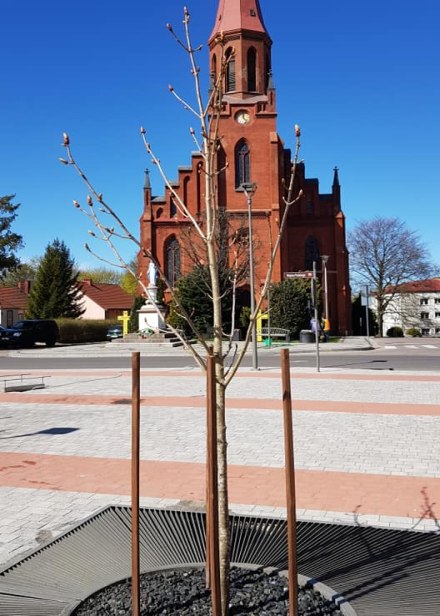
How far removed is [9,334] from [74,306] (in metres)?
12.3

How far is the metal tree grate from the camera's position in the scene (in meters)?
2.93

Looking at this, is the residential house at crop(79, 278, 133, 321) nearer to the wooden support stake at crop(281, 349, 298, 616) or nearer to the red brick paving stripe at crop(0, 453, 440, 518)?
the red brick paving stripe at crop(0, 453, 440, 518)

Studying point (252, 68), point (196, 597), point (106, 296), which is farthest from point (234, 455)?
point (106, 296)

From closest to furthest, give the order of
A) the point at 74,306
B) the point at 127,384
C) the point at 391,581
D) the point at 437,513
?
the point at 391,581
the point at 437,513
the point at 127,384
the point at 74,306

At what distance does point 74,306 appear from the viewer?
4816cm

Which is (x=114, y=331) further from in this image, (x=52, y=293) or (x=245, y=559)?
(x=245, y=559)

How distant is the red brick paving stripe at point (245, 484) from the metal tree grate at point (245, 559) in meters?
1.03

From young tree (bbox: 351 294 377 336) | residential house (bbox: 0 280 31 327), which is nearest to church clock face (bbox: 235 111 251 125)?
young tree (bbox: 351 294 377 336)

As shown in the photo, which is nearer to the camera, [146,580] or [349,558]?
[146,580]

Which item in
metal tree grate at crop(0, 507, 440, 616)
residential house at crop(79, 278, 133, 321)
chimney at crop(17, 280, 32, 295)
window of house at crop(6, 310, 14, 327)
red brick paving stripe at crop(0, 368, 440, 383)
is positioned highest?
chimney at crop(17, 280, 32, 295)

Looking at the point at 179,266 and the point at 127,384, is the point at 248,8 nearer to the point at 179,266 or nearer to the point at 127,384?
the point at 179,266

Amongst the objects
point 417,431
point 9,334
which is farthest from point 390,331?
point 417,431

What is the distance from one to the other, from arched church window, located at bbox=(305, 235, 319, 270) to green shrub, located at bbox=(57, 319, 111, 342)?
18250mm

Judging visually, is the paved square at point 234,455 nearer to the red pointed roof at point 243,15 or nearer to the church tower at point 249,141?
the church tower at point 249,141
